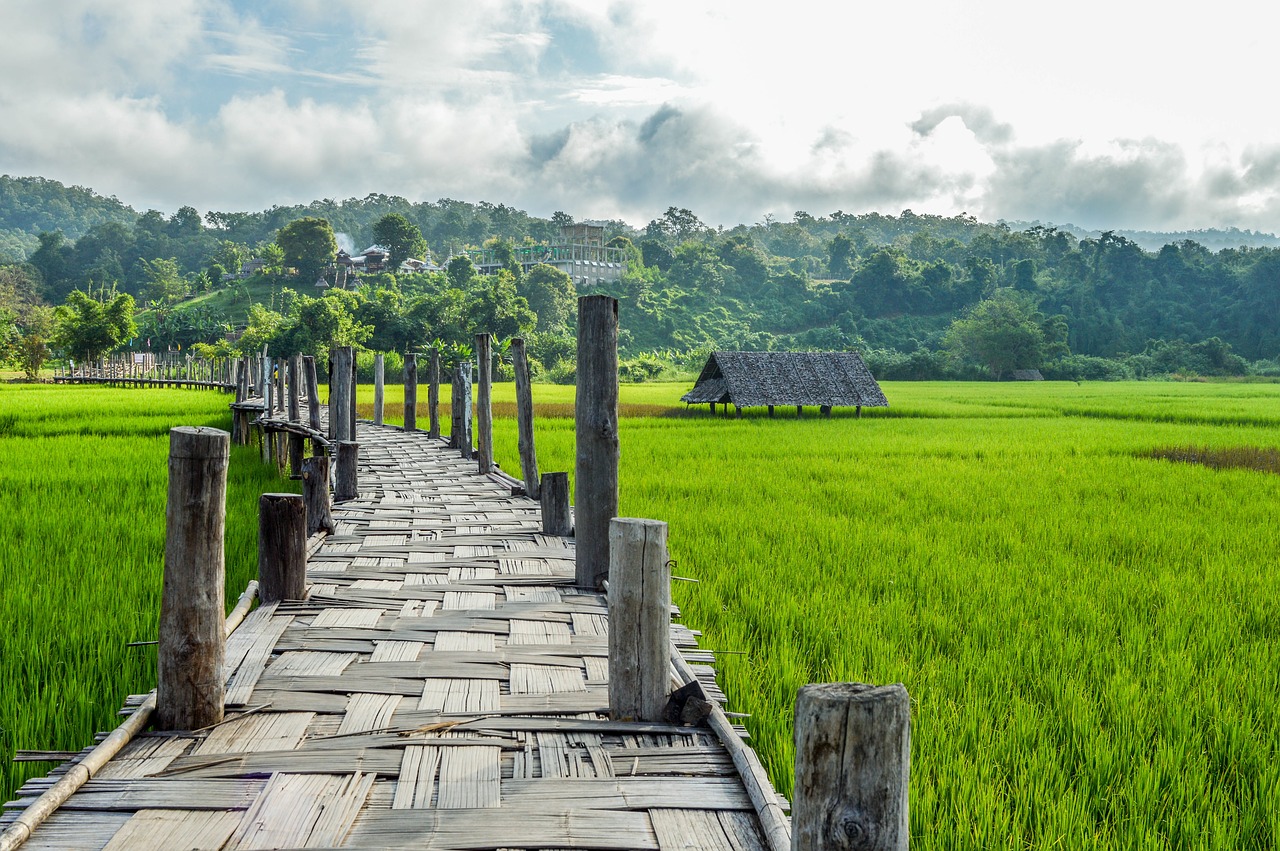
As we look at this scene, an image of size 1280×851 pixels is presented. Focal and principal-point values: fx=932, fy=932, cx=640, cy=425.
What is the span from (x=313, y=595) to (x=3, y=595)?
63.1 inches

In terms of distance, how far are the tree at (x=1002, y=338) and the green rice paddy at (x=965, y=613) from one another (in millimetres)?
35188

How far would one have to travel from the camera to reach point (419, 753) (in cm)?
284

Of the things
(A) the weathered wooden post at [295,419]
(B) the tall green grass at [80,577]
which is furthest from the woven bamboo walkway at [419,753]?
(A) the weathered wooden post at [295,419]

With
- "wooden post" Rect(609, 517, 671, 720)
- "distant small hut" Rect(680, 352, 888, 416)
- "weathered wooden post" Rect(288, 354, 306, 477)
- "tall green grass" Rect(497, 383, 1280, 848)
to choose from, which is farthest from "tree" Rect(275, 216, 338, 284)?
"wooden post" Rect(609, 517, 671, 720)

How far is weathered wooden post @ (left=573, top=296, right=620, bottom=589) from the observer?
493 centimetres

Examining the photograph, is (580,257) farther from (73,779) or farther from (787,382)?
(73,779)

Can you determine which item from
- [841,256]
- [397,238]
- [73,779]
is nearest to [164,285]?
[397,238]

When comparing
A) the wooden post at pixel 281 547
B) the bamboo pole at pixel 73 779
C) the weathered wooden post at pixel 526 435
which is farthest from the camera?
the weathered wooden post at pixel 526 435

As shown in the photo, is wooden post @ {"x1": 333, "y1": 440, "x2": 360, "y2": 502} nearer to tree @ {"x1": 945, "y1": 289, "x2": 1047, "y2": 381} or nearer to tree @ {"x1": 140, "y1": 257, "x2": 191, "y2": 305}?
tree @ {"x1": 945, "y1": 289, "x2": 1047, "y2": 381}

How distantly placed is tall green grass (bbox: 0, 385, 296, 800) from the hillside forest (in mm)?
27468

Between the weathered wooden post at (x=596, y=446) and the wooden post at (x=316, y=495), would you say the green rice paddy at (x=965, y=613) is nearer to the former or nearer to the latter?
the wooden post at (x=316, y=495)

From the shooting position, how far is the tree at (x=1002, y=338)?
45250 mm

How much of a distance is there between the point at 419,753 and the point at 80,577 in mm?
3351

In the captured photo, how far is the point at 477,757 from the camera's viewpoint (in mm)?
2812
